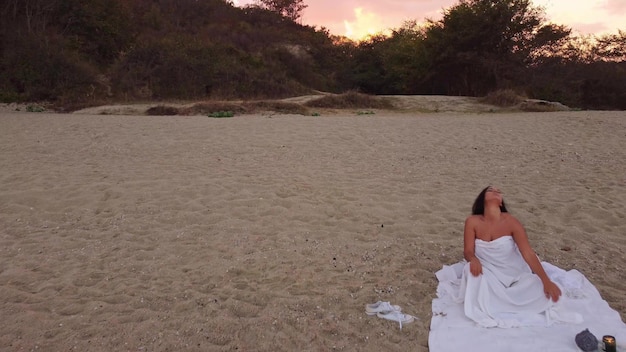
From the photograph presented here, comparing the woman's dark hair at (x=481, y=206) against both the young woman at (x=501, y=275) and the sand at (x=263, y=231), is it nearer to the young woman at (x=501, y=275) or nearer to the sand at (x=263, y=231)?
the young woman at (x=501, y=275)

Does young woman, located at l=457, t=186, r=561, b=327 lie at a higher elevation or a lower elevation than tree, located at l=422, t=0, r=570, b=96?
lower

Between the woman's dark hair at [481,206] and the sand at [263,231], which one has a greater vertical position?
the woman's dark hair at [481,206]

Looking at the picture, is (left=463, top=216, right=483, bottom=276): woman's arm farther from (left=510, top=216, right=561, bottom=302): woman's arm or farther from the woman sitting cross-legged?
(left=510, top=216, right=561, bottom=302): woman's arm

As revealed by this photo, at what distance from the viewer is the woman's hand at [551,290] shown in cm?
285

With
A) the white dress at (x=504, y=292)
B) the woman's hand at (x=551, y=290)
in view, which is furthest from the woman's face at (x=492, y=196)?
the woman's hand at (x=551, y=290)

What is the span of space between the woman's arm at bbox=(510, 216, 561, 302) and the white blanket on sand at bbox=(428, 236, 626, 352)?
4 centimetres

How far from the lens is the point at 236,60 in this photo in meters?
21.9

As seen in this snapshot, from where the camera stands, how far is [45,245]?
4.12 meters

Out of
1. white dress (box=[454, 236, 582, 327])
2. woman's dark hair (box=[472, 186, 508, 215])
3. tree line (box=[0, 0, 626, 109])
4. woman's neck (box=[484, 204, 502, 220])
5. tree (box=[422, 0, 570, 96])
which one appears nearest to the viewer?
white dress (box=[454, 236, 582, 327])

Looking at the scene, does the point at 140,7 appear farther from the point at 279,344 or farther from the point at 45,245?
the point at 279,344

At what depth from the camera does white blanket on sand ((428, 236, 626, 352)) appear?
261 cm

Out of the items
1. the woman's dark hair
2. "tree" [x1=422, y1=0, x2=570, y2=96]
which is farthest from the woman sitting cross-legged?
"tree" [x1=422, y1=0, x2=570, y2=96]

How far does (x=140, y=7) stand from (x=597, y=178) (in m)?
26.3

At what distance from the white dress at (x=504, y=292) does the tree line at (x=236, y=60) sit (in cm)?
1509
